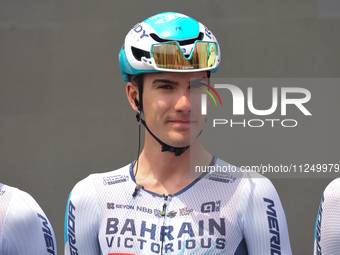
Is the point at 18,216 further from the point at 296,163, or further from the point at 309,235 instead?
the point at 309,235

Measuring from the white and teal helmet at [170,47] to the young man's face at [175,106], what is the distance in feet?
0.21

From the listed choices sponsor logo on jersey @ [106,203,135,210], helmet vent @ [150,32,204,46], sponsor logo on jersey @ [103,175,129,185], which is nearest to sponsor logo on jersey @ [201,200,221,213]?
sponsor logo on jersey @ [106,203,135,210]

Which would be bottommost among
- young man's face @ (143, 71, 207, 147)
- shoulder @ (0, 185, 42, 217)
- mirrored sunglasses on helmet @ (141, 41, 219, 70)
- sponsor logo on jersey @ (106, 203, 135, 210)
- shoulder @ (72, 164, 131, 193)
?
sponsor logo on jersey @ (106, 203, 135, 210)

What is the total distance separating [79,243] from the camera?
3438 millimetres

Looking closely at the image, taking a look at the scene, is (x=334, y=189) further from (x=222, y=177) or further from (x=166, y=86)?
(x=166, y=86)

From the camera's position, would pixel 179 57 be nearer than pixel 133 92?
Yes

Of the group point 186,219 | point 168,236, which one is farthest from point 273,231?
point 168,236

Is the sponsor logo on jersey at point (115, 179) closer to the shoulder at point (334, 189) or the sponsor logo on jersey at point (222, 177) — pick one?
the sponsor logo on jersey at point (222, 177)

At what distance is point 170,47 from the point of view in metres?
3.27

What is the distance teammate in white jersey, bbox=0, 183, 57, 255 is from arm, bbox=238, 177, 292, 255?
126 centimetres

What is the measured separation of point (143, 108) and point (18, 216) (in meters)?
1.04

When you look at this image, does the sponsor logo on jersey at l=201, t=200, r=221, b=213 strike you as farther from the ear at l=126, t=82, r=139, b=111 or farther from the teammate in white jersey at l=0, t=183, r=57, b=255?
the teammate in white jersey at l=0, t=183, r=57, b=255

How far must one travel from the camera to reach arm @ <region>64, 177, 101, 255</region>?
11.2 feet

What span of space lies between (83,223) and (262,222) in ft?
3.76
